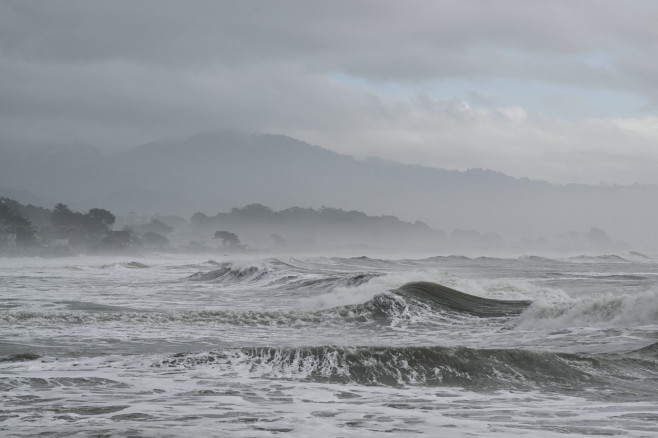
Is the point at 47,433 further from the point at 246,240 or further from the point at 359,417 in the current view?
the point at 246,240

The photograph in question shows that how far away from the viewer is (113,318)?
57.3 ft

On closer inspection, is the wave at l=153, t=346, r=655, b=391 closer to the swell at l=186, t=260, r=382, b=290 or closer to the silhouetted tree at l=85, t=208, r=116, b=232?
the swell at l=186, t=260, r=382, b=290

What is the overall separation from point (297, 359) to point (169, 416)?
388 centimetres

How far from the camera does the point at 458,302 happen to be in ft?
70.4

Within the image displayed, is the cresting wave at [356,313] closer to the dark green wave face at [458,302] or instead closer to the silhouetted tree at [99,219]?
the dark green wave face at [458,302]

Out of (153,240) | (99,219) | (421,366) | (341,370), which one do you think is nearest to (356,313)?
(421,366)

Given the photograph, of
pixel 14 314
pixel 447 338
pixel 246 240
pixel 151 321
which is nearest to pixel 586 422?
pixel 447 338

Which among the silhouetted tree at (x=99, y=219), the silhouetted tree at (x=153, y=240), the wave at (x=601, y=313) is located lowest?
the silhouetted tree at (x=153, y=240)

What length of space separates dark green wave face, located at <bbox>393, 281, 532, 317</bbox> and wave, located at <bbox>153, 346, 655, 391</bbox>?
818cm

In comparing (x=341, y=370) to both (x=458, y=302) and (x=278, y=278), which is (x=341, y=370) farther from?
(x=278, y=278)

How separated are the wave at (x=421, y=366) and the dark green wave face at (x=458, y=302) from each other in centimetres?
818

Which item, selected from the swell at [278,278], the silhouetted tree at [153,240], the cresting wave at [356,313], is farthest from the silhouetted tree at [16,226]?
the cresting wave at [356,313]

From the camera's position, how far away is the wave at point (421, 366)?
34.6 feet

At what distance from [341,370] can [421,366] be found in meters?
1.25
